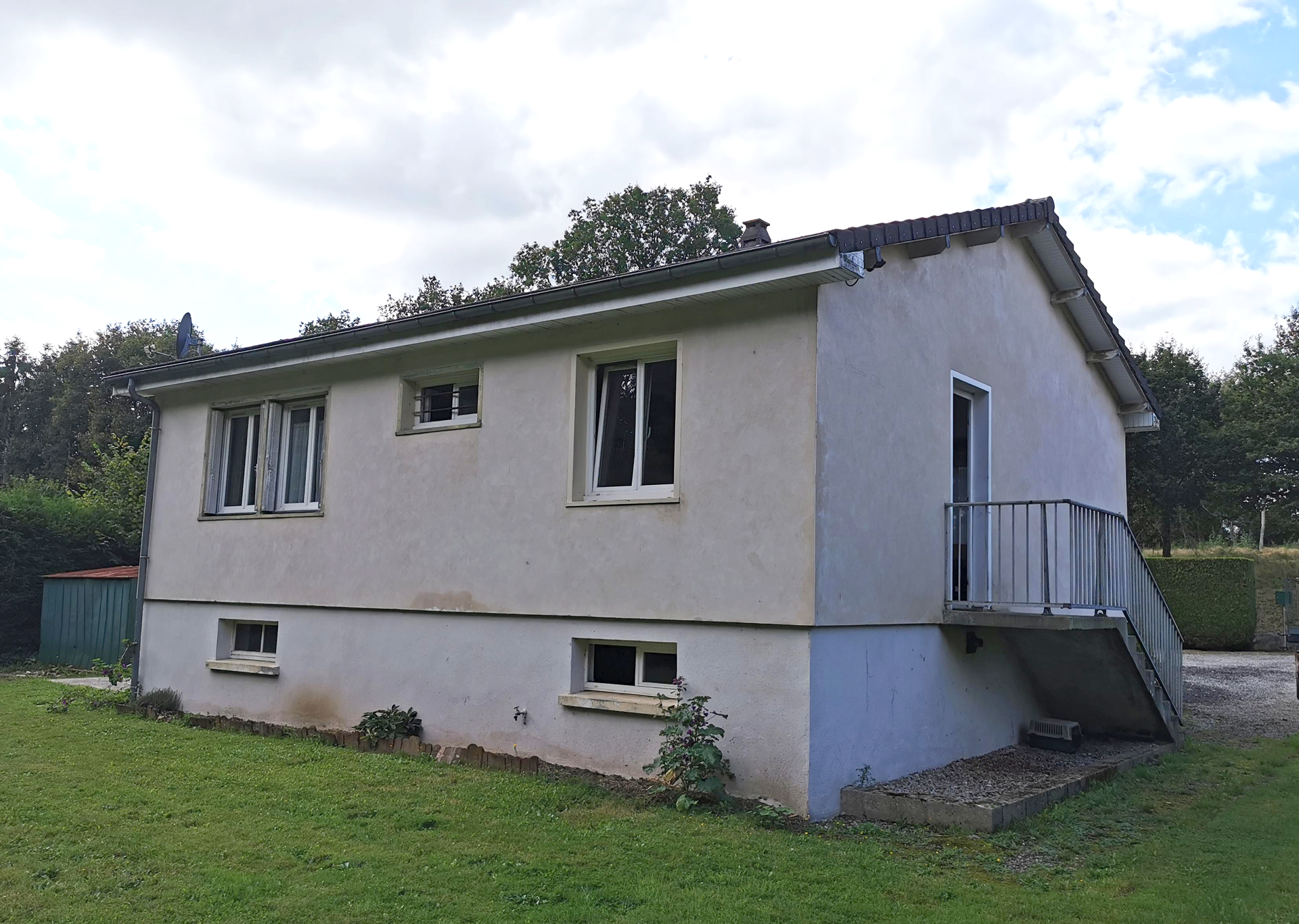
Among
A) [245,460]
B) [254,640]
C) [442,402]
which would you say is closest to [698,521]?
[442,402]

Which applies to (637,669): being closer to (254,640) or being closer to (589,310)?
(589,310)

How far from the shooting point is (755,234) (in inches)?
338

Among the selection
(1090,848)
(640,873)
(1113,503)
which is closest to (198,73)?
(640,873)

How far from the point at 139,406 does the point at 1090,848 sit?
45.1 metres

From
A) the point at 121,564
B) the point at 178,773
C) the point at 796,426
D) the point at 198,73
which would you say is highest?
the point at 198,73

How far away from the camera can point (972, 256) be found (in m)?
10.2

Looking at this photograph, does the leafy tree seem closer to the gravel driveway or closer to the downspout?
the downspout

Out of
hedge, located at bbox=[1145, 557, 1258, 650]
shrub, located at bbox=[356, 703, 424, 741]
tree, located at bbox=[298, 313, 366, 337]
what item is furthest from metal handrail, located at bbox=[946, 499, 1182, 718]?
tree, located at bbox=[298, 313, 366, 337]

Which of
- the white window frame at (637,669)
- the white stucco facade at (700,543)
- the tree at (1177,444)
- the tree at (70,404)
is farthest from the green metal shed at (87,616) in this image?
the tree at (1177,444)

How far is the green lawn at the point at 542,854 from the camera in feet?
17.2

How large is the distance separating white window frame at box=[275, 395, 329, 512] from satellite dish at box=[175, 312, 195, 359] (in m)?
2.77

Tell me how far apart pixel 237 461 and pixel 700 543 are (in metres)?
7.02

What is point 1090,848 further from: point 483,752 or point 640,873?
point 483,752

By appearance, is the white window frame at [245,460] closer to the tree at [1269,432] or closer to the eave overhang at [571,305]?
the eave overhang at [571,305]
